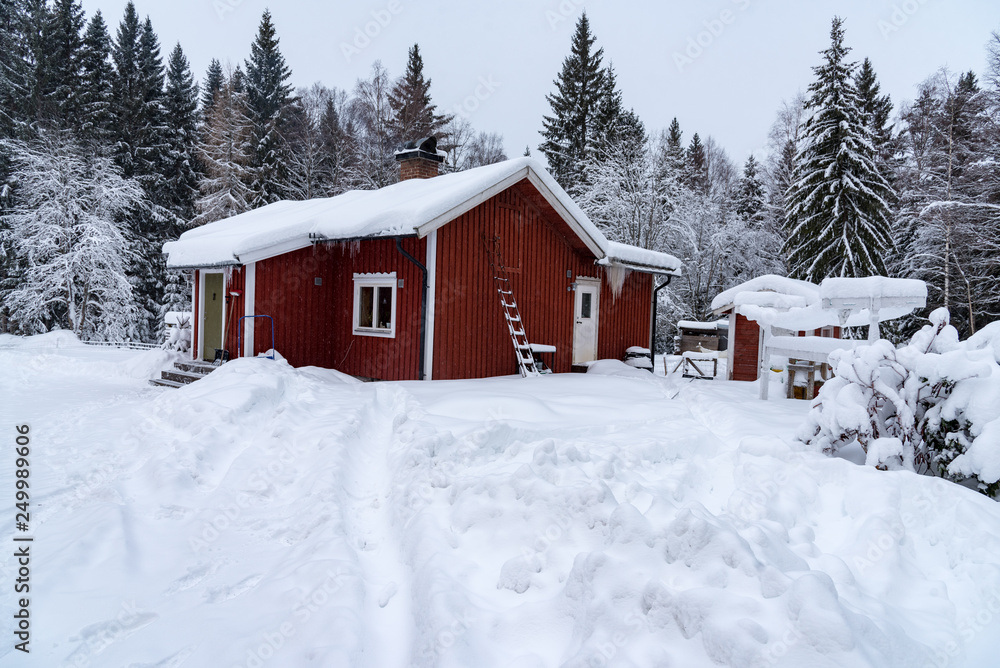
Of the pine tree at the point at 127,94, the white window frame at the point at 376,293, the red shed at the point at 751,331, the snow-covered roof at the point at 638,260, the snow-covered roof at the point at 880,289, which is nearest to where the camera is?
the snow-covered roof at the point at 880,289

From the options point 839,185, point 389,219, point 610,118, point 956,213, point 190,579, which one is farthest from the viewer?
point 610,118

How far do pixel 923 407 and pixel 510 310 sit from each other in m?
7.16

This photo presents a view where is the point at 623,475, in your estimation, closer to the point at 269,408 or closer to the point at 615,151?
the point at 269,408

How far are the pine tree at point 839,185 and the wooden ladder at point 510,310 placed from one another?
14.7 metres

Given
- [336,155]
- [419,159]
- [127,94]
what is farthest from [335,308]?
[127,94]

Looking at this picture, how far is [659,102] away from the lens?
33.6 metres

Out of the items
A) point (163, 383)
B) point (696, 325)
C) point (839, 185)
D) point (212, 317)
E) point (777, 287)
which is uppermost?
point (839, 185)

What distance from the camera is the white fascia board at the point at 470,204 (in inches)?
350

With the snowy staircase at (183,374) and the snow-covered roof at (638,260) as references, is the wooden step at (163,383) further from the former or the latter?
the snow-covered roof at (638,260)

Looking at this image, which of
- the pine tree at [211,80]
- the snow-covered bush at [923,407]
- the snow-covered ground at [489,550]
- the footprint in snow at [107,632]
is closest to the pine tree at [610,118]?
the pine tree at [211,80]

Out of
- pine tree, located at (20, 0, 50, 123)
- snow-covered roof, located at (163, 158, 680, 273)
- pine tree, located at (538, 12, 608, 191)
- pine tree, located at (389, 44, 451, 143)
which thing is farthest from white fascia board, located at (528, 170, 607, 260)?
pine tree, located at (20, 0, 50, 123)

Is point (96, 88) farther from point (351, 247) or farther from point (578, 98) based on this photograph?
point (578, 98)

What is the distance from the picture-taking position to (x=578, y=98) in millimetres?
28438

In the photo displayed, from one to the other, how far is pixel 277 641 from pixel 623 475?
9.56 feet
